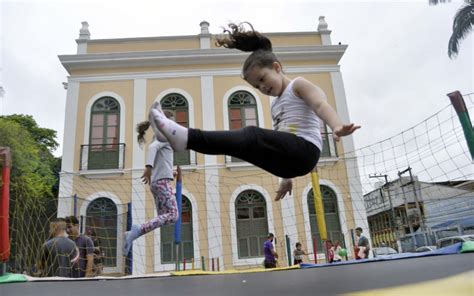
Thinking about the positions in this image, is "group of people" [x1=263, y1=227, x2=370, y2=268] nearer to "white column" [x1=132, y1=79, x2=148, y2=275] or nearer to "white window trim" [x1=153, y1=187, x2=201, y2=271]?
"white window trim" [x1=153, y1=187, x2=201, y2=271]

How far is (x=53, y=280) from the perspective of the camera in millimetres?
2754

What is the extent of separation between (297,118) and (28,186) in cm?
934

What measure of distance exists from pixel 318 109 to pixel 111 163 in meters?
7.82

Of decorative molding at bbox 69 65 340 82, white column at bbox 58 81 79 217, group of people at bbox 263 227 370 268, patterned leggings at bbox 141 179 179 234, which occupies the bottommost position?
group of people at bbox 263 227 370 268

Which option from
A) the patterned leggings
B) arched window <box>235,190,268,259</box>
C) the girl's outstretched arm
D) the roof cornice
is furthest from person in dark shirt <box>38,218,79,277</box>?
the roof cornice

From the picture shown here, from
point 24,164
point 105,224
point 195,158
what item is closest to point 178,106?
point 195,158

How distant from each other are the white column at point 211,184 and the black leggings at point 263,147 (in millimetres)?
6664

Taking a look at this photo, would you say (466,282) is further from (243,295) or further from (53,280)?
(53,280)

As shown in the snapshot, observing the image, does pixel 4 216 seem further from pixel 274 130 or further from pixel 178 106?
pixel 178 106

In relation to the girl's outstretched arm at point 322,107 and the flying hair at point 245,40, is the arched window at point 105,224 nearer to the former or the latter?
the flying hair at point 245,40

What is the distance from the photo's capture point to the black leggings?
1.50 metres

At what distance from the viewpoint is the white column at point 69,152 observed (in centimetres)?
810

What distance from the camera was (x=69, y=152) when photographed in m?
8.70

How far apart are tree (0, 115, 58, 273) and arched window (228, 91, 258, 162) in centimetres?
448
